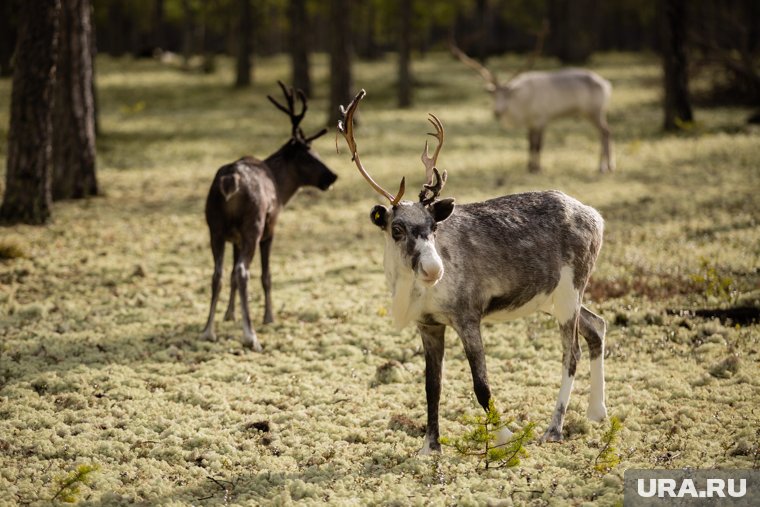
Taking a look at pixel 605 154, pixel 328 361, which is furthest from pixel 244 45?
pixel 328 361

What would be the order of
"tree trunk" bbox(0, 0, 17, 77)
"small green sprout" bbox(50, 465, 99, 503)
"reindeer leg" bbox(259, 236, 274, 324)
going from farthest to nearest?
1. "tree trunk" bbox(0, 0, 17, 77)
2. "reindeer leg" bbox(259, 236, 274, 324)
3. "small green sprout" bbox(50, 465, 99, 503)

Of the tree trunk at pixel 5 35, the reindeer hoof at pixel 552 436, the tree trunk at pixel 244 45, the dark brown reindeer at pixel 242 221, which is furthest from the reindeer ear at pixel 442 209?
the tree trunk at pixel 5 35

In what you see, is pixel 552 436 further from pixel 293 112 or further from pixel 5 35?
pixel 5 35

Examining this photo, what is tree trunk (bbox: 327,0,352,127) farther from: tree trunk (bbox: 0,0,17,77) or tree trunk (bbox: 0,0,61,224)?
tree trunk (bbox: 0,0,17,77)

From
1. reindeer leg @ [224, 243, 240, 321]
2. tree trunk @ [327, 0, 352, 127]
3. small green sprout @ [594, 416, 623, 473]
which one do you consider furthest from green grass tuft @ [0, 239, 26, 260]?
tree trunk @ [327, 0, 352, 127]

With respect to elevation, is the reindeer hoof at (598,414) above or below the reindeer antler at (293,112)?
below

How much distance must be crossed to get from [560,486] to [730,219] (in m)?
8.68

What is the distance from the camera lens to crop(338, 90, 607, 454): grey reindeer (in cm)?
553

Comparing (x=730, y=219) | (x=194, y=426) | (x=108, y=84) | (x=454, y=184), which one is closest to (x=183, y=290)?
(x=194, y=426)

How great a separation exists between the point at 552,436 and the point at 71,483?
337 cm

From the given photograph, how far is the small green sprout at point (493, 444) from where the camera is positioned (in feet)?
17.2

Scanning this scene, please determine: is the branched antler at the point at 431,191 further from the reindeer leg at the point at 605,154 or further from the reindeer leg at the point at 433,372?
the reindeer leg at the point at 605,154

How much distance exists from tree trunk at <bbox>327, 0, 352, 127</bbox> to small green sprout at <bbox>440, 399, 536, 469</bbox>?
1667 cm

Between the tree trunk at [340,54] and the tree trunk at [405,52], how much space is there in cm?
497
